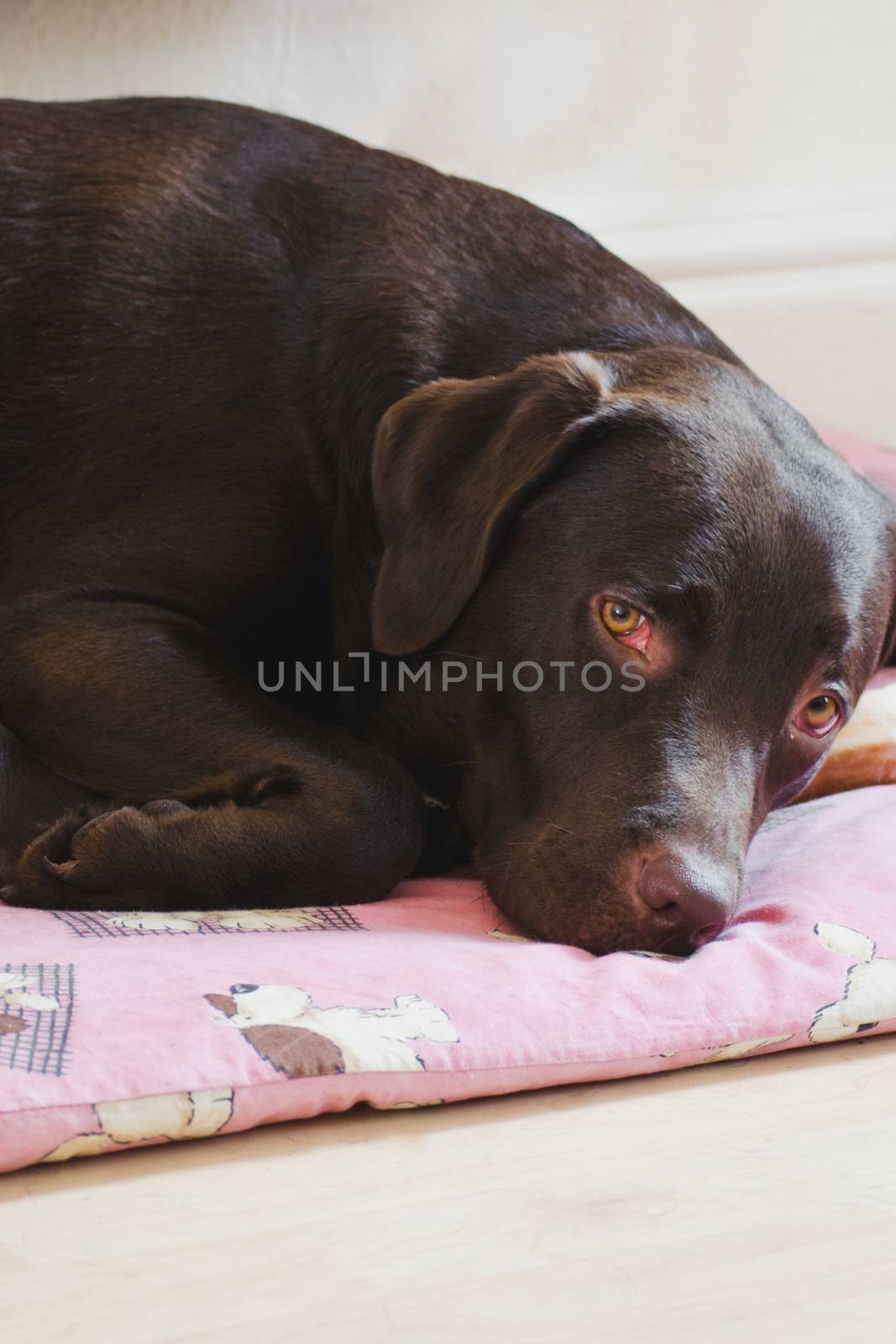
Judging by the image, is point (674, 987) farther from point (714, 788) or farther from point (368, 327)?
point (368, 327)

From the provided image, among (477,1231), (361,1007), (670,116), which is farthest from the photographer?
(670,116)

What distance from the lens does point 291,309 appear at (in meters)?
1.96

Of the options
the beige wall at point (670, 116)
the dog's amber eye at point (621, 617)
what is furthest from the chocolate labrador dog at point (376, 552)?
the beige wall at point (670, 116)

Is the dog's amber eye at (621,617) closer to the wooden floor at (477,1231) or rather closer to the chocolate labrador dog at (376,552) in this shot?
the chocolate labrador dog at (376,552)

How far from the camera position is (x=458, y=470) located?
180cm

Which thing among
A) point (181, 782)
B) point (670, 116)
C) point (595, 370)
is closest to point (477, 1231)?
point (181, 782)

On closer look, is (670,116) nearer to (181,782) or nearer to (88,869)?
(181,782)

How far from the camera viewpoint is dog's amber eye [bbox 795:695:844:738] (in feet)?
5.93

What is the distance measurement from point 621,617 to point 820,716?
0.34 m

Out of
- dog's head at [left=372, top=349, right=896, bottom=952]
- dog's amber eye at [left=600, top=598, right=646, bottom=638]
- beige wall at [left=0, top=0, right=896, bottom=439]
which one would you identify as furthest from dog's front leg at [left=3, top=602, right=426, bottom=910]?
beige wall at [left=0, top=0, right=896, bottom=439]

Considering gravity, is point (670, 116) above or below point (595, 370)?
above

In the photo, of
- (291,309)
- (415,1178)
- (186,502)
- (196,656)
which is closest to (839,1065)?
(415,1178)

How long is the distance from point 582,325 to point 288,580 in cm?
58

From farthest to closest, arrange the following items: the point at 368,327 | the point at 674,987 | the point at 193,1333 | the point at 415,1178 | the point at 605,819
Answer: the point at 368,327, the point at 605,819, the point at 674,987, the point at 415,1178, the point at 193,1333
